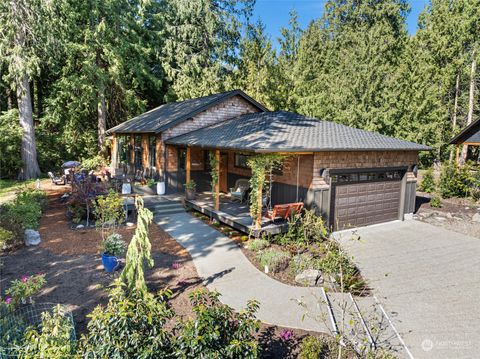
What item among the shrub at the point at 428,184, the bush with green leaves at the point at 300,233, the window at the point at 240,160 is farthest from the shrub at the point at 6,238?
the shrub at the point at 428,184

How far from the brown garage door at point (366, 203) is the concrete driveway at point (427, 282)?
18.8 inches

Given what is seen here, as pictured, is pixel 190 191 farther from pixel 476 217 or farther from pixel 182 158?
pixel 476 217

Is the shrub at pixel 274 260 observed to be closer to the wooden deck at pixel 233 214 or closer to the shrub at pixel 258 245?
the shrub at pixel 258 245

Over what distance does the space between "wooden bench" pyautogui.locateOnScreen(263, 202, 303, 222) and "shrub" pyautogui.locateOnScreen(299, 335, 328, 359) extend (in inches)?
191

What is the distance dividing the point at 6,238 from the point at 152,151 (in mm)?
8593

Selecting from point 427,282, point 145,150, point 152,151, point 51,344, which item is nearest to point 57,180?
point 145,150

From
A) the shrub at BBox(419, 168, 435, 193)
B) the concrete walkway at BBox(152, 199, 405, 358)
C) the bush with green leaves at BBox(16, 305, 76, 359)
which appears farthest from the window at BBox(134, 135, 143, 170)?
the shrub at BBox(419, 168, 435, 193)

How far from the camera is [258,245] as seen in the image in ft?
29.8

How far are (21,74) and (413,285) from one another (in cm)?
2028

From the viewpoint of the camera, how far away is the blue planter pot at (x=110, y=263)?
23.6 ft

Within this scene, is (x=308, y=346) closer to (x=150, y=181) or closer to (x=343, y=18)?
(x=150, y=181)

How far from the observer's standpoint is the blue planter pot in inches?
284

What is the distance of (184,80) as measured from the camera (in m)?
25.8

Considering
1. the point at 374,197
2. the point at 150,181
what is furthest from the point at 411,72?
the point at 150,181
